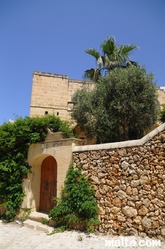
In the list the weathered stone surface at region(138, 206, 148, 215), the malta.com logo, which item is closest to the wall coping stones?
the weathered stone surface at region(138, 206, 148, 215)

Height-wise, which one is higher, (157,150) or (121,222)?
(157,150)

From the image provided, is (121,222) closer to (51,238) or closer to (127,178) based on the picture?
(127,178)

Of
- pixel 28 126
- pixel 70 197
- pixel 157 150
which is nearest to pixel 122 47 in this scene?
pixel 28 126

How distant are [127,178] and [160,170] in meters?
1.01

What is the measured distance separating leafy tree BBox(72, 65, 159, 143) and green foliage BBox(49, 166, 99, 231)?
3742 mm

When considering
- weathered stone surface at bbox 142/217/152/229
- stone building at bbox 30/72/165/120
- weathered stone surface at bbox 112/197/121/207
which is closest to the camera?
weathered stone surface at bbox 142/217/152/229

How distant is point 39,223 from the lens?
730 centimetres

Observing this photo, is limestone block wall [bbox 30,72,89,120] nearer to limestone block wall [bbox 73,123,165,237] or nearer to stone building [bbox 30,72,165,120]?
stone building [bbox 30,72,165,120]

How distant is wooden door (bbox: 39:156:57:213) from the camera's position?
→ 8266 millimetres

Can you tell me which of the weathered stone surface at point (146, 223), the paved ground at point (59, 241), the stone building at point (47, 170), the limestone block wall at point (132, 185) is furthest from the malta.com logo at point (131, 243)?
the stone building at point (47, 170)

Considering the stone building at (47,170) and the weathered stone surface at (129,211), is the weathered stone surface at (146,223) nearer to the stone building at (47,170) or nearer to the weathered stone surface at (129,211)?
the weathered stone surface at (129,211)

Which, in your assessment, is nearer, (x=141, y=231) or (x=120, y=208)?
(x=141, y=231)

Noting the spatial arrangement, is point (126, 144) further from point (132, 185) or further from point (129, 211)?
point (129, 211)

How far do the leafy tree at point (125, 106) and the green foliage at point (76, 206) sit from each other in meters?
3.74
